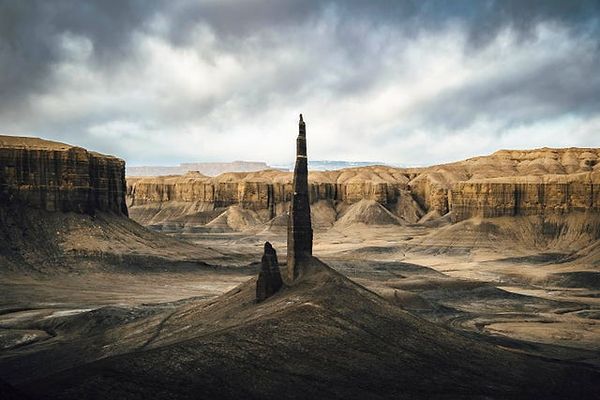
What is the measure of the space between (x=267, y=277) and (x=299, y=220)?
393cm

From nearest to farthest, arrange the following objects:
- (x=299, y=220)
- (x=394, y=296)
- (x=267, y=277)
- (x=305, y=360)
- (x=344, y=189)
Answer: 1. (x=305, y=360)
2. (x=267, y=277)
3. (x=299, y=220)
4. (x=394, y=296)
5. (x=344, y=189)

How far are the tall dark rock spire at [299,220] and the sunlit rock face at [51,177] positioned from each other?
4140cm

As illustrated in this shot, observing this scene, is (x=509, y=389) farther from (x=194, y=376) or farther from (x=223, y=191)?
(x=223, y=191)

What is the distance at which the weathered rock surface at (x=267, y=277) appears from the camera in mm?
30797

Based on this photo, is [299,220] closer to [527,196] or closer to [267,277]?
[267,277]

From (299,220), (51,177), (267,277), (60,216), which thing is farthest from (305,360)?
(51,177)

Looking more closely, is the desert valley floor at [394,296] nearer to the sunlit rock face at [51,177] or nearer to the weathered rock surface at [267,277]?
the weathered rock surface at [267,277]

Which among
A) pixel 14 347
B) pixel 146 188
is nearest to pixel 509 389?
pixel 14 347

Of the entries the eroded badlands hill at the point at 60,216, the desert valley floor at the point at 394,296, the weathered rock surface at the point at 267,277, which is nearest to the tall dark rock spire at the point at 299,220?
the weathered rock surface at the point at 267,277

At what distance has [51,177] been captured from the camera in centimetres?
6700

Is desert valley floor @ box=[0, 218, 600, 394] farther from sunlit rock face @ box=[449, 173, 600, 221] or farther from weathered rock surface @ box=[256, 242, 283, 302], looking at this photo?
weathered rock surface @ box=[256, 242, 283, 302]

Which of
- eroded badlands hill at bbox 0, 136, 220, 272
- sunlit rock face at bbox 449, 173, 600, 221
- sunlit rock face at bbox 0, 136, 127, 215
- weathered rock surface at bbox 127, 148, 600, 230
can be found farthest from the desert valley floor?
weathered rock surface at bbox 127, 148, 600, 230

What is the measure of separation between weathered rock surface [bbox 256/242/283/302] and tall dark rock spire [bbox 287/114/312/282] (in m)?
1.40

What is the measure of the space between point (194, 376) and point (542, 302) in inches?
1497
